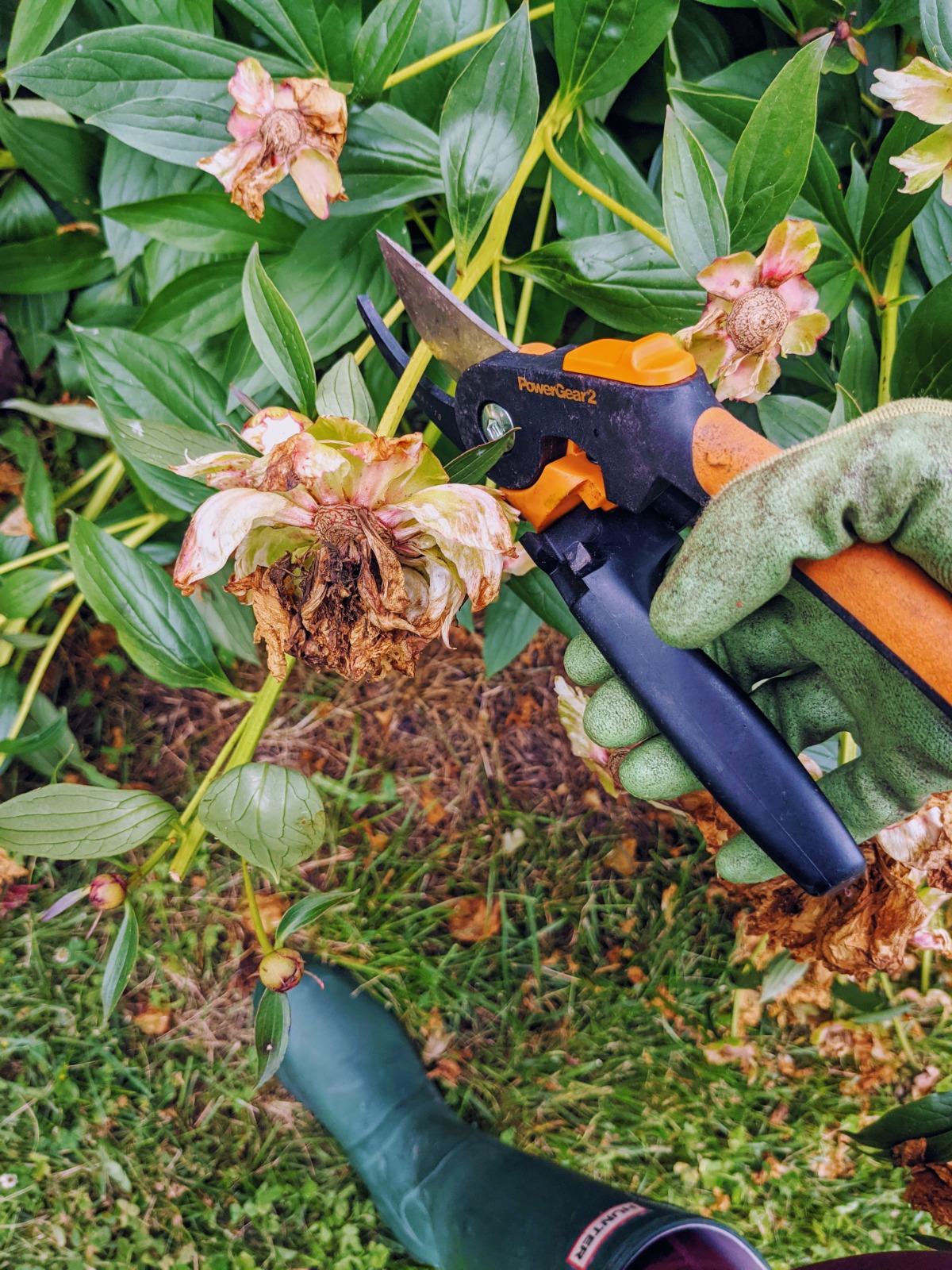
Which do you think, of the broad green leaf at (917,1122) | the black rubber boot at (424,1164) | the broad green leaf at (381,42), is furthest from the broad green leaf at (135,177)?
the broad green leaf at (917,1122)

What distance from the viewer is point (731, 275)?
2.23ft

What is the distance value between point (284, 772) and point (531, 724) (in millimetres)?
708

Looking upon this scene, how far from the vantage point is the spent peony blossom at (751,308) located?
0.68m

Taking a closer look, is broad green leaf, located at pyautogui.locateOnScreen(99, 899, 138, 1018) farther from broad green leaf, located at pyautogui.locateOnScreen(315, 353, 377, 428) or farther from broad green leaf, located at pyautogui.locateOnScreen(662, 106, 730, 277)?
broad green leaf, located at pyautogui.locateOnScreen(662, 106, 730, 277)

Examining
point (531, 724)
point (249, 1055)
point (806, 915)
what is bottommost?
point (249, 1055)

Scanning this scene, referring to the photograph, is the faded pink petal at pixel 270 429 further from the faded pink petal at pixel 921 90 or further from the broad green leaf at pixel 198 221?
the faded pink petal at pixel 921 90

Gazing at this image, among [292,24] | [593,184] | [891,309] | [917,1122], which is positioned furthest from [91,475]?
[917,1122]

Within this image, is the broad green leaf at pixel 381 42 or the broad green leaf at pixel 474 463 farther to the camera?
the broad green leaf at pixel 381 42

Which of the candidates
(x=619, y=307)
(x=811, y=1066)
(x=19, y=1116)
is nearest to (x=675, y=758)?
(x=619, y=307)

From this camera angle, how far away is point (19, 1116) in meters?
1.31

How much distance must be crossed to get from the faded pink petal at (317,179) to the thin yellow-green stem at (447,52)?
0.12 meters

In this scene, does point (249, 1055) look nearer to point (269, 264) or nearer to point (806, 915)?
point (806, 915)

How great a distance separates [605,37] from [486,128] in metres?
0.16

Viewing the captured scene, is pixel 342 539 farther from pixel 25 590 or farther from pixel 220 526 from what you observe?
pixel 25 590
